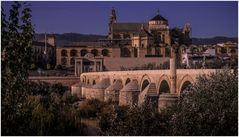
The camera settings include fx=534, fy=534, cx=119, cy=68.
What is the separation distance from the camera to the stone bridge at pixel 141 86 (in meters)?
20.9

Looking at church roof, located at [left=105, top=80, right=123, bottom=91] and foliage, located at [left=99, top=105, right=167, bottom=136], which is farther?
church roof, located at [left=105, top=80, right=123, bottom=91]

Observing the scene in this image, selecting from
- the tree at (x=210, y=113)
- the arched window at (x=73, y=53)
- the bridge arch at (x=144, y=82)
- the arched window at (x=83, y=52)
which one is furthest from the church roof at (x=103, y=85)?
the arched window at (x=83, y=52)

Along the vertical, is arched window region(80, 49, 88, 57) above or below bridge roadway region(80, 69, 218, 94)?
above

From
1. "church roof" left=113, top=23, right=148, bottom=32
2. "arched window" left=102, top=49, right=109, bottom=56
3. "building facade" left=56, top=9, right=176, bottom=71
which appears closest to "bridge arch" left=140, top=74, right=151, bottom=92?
"building facade" left=56, top=9, right=176, bottom=71

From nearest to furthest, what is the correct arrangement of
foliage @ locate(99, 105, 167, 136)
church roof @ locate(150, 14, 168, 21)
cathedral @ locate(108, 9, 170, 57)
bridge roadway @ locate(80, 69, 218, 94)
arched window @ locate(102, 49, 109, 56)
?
foliage @ locate(99, 105, 167, 136) → bridge roadway @ locate(80, 69, 218, 94) → cathedral @ locate(108, 9, 170, 57) → arched window @ locate(102, 49, 109, 56) → church roof @ locate(150, 14, 168, 21)

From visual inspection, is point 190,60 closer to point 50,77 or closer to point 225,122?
point 50,77

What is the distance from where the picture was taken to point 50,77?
42.5 meters

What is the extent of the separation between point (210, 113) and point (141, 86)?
55.5 ft

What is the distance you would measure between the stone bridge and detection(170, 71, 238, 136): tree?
3.17 metres

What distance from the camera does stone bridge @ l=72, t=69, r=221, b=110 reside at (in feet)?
68.4

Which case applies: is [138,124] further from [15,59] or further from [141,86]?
[141,86]

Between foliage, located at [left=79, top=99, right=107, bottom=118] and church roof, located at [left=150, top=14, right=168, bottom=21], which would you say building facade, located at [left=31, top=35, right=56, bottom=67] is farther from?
foliage, located at [left=79, top=99, right=107, bottom=118]

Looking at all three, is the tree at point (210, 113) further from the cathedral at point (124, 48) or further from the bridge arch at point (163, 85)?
the cathedral at point (124, 48)

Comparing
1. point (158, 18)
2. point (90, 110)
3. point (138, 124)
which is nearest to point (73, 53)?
point (158, 18)
